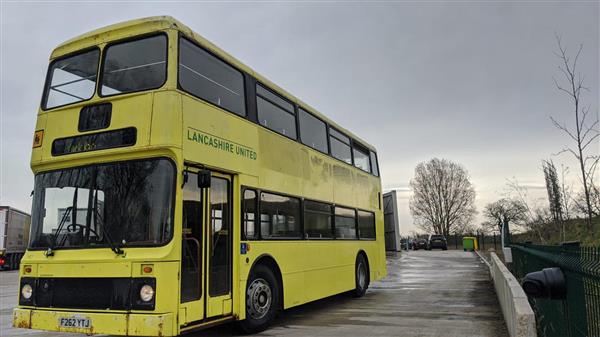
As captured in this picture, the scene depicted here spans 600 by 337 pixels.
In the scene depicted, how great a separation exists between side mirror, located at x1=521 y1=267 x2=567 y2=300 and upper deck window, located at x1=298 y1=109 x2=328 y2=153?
22.9 ft

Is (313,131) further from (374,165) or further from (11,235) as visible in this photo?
(11,235)

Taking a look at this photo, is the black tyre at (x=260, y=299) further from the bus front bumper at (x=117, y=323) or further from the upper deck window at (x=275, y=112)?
the upper deck window at (x=275, y=112)

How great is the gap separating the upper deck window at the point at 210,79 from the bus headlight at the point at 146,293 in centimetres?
260

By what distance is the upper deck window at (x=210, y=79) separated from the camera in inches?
258

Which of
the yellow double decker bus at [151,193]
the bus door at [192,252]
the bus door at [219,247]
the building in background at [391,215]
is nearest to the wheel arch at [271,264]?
the yellow double decker bus at [151,193]

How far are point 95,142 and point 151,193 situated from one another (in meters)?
1.15

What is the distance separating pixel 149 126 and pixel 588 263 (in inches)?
196

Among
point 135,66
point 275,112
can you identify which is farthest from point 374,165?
point 135,66

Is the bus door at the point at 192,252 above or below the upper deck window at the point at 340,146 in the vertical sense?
below

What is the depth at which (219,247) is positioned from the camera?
6.85 meters

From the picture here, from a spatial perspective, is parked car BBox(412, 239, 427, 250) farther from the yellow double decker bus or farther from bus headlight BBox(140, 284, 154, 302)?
bus headlight BBox(140, 284, 154, 302)

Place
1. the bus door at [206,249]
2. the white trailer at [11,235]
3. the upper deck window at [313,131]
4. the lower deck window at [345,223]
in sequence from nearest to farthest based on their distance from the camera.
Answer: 1. the bus door at [206,249]
2. the upper deck window at [313,131]
3. the lower deck window at [345,223]
4. the white trailer at [11,235]

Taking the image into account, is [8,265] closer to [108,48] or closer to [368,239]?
[368,239]

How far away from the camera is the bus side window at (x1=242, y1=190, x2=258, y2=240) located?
290 inches
